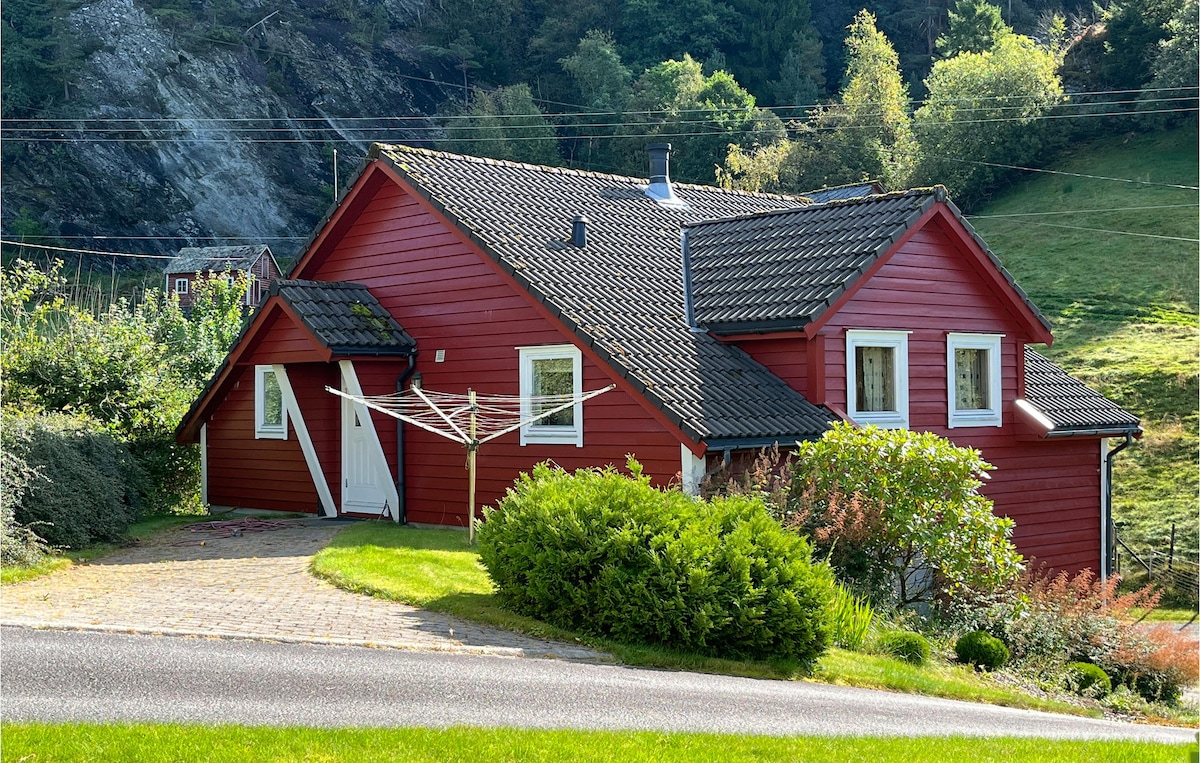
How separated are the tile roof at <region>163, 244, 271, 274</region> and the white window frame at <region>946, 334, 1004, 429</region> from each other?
45.0m

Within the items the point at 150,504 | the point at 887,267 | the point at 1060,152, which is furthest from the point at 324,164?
the point at 887,267

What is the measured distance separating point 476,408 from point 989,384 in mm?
8895

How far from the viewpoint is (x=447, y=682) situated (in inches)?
392

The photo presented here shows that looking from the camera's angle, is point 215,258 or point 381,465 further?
point 215,258

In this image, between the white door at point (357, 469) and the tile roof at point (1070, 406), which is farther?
the tile roof at point (1070, 406)

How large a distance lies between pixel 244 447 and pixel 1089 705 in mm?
14871

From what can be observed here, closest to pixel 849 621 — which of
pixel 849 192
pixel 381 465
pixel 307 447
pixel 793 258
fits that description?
pixel 793 258

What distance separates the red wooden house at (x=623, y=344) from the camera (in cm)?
1783

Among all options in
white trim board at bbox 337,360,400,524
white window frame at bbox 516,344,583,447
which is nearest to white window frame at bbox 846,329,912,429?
white window frame at bbox 516,344,583,447

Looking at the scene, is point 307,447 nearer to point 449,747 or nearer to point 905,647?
point 905,647

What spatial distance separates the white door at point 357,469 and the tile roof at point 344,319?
1368mm

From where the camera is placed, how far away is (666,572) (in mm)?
11898

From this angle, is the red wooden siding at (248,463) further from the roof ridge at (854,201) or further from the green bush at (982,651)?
the green bush at (982,651)

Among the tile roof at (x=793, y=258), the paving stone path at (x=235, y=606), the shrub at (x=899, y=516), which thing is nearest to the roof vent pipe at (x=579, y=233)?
the tile roof at (x=793, y=258)
